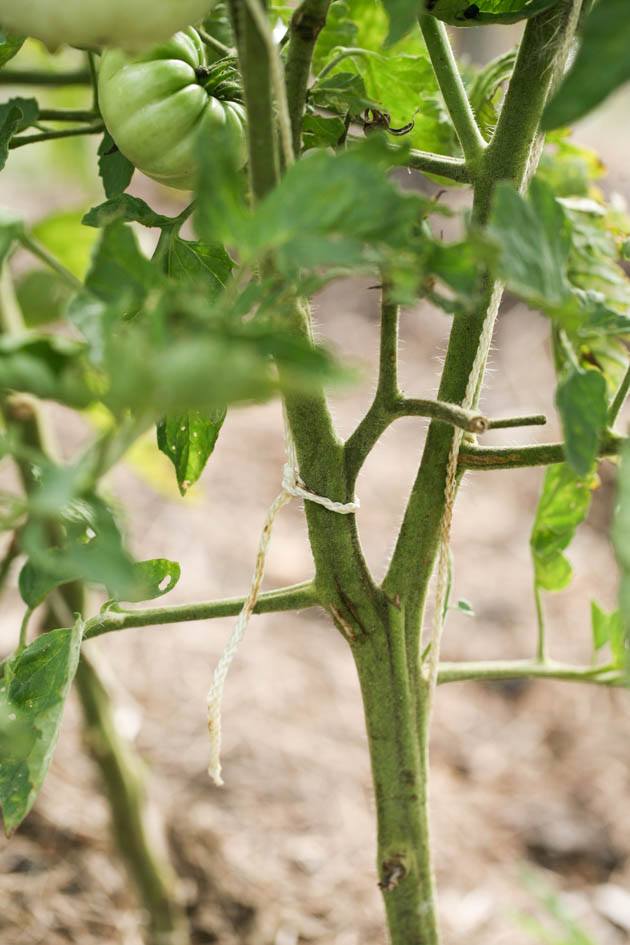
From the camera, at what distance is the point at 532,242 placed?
0.95 ft

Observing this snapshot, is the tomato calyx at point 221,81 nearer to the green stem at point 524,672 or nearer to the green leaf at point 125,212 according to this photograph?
the green leaf at point 125,212

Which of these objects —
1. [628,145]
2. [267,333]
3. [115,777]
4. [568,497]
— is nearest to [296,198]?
[267,333]

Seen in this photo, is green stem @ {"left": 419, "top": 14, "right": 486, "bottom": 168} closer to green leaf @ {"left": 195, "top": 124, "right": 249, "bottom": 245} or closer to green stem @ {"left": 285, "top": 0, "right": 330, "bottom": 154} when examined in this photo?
green stem @ {"left": 285, "top": 0, "right": 330, "bottom": 154}

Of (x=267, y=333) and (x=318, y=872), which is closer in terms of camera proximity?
(x=267, y=333)

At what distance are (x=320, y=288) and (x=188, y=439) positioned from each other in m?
0.21

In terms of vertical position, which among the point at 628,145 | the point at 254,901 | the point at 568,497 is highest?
the point at 628,145

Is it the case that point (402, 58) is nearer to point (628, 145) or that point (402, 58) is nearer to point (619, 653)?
point (619, 653)

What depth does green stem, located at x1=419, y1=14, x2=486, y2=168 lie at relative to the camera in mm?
437

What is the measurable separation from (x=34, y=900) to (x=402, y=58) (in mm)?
903

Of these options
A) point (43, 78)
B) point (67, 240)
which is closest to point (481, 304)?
point (43, 78)

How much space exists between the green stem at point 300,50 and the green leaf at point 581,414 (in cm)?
16

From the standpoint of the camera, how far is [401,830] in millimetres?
542

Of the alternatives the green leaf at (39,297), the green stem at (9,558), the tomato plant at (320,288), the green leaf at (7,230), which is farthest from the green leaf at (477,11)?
the green leaf at (39,297)

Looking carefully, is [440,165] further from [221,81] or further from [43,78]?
[43,78]
